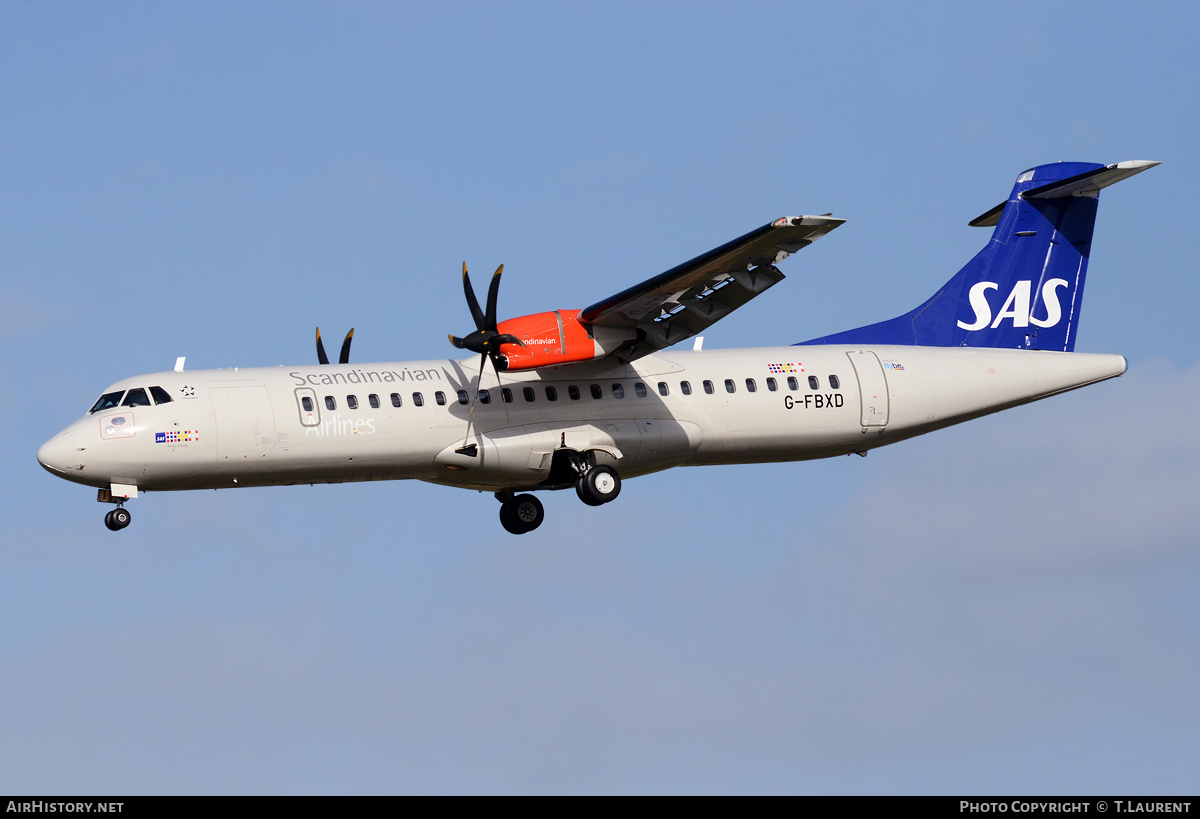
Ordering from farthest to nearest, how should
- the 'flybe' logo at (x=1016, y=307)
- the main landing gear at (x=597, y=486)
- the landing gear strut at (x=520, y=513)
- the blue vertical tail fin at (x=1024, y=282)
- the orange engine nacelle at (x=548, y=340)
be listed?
the 'flybe' logo at (x=1016, y=307)
the blue vertical tail fin at (x=1024, y=282)
the landing gear strut at (x=520, y=513)
the main landing gear at (x=597, y=486)
the orange engine nacelle at (x=548, y=340)

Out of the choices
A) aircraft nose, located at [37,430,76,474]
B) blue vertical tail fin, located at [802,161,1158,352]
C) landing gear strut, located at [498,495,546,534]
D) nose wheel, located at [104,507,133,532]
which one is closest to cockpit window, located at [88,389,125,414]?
aircraft nose, located at [37,430,76,474]

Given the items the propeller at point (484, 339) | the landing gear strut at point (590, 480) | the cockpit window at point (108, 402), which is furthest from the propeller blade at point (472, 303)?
the cockpit window at point (108, 402)

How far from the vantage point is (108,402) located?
25875 millimetres

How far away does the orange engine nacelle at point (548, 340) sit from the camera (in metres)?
26.4

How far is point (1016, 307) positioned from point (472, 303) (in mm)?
11289

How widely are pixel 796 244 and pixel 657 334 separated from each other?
3335 millimetres

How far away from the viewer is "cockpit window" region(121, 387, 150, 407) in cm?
2570

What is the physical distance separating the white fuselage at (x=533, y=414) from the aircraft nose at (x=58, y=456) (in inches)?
1.2

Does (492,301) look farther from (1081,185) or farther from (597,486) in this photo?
(1081,185)

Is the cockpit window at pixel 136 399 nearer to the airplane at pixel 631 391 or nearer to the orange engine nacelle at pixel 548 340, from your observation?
the airplane at pixel 631 391

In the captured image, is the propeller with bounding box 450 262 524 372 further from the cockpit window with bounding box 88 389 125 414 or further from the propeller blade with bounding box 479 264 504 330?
the cockpit window with bounding box 88 389 125 414

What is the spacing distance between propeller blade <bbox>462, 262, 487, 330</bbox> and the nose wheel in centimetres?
650
